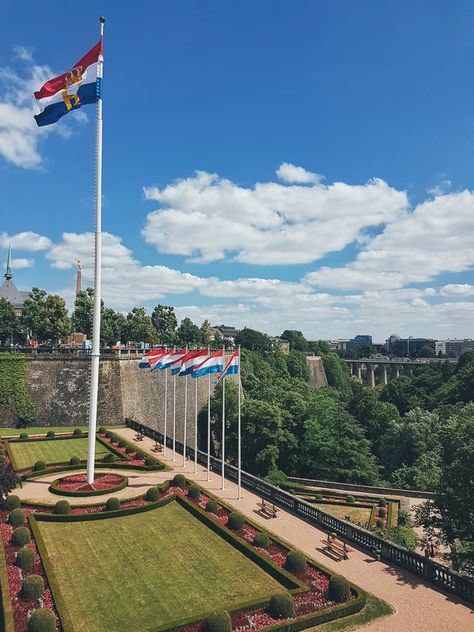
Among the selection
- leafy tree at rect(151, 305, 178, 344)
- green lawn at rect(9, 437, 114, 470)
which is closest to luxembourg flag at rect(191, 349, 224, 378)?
green lawn at rect(9, 437, 114, 470)

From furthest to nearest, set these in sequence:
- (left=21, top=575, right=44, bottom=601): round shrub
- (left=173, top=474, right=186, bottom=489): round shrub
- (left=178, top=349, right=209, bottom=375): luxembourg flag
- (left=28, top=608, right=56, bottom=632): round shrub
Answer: (left=178, top=349, right=209, bottom=375): luxembourg flag < (left=173, top=474, right=186, bottom=489): round shrub < (left=21, top=575, right=44, bottom=601): round shrub < (left=28, top=608, right=56, bottom=632): round shrub

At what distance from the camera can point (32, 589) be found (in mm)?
16422

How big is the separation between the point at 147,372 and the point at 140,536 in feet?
128

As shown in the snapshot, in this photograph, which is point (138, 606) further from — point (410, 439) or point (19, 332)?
point (19, 332)

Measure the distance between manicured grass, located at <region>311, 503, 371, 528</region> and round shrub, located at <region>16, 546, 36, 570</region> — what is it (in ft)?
64.7

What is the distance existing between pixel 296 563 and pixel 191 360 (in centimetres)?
1613

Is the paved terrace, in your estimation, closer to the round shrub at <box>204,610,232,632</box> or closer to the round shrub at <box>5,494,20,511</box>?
the round shrub at <box>5,494,20,511</box>

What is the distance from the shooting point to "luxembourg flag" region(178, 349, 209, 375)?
3208cm

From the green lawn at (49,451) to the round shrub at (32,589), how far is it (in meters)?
20.1

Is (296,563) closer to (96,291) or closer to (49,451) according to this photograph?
(96,291)

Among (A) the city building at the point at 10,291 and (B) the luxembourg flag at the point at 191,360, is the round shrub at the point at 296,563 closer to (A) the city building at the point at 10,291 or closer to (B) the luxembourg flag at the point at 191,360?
(B) the luxembourg flag at the point at 191,360

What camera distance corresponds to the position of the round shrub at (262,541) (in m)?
21.7

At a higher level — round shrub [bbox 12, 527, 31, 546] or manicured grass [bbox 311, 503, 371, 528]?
round shrub [bbox 12, 527, 31, 546]

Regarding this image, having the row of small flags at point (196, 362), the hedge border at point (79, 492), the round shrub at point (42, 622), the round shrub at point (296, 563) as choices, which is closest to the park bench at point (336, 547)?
the round shrub at point (296, 563)
